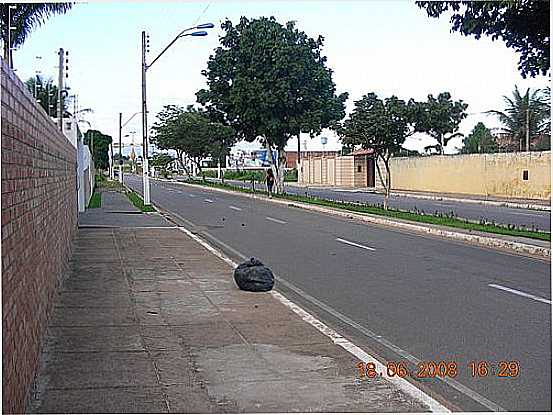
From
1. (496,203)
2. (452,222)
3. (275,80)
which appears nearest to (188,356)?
(452,222)

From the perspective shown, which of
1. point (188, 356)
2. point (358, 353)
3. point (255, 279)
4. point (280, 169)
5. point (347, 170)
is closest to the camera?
point (188, 356)

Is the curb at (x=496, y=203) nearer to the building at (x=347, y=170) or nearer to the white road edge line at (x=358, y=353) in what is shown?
the building at (x=347, y=170)

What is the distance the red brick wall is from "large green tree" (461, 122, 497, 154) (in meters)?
59.4

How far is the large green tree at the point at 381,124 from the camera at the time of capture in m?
30.4

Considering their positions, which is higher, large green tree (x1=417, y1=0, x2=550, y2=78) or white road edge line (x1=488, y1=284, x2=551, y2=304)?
large green tree (x1=417, y1=0, x2=550, y2=78)

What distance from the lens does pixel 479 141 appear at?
70.9 m

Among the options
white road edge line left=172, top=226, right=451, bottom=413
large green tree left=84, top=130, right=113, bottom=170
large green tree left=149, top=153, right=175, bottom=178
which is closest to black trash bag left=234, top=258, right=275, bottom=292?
white road edge line left=172, top=226, right=451, bottom=413

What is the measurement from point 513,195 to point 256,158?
350 ft

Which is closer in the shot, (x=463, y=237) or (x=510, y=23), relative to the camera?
(x=510, y=23)

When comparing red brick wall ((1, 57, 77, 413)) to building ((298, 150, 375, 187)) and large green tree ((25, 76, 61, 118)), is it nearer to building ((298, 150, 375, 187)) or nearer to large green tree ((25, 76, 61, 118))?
large green tree ((25, 76, 61, 118))

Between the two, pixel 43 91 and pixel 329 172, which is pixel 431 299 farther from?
pixel 329 172

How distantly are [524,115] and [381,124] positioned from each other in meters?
30.5

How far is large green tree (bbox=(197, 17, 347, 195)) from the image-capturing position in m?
41.4

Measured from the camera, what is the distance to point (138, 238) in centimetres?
2091
